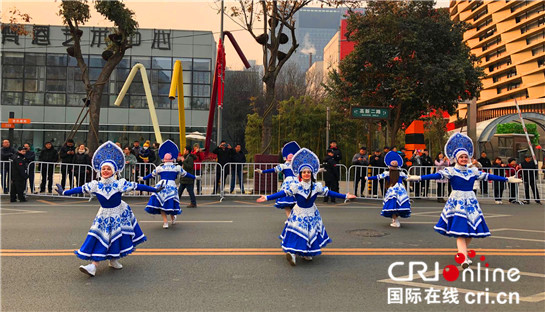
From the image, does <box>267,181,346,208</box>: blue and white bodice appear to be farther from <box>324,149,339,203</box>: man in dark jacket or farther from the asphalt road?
<box>324,149,339,203</box>: man in dark jacket

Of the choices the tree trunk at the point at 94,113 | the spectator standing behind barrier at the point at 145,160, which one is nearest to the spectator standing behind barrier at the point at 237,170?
the spectator standing behind barrier at the point at 145,160

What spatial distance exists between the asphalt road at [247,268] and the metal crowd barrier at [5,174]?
435cm

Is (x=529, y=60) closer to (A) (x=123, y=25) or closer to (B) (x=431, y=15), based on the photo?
(B) (x=431, y=15)

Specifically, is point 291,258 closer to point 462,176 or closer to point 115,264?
point 115,264

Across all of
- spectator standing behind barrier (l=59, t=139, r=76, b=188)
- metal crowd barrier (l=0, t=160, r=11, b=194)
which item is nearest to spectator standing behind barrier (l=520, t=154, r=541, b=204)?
spectator standing behind barrier (l=59, t=139, r=76, b=188)

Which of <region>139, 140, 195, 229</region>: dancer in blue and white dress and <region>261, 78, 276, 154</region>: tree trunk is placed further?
<region>261, 78, 276, 154</region>: tree trunk

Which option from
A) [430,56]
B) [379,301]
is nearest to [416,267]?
[379,301]

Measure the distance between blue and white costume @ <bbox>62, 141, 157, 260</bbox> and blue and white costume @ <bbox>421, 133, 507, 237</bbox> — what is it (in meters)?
4.61

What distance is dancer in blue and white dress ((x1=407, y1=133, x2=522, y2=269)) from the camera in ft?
21.2

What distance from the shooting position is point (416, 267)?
243 inches

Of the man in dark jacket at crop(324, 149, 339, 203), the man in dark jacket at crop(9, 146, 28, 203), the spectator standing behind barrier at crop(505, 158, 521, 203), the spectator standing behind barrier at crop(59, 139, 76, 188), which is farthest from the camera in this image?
the spectator standing behind barrier at crop(505, 158, 521, 203)

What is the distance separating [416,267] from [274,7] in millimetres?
13369

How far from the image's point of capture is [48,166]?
1456 cm

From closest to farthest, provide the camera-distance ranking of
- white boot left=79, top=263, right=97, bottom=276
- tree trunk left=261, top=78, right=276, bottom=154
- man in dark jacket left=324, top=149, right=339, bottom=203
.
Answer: white boot left=79, top=263, right=97, bottom=276 < man in dark jacket left=324, top=149, right=339, bottom=203 < tree trunk left=261, top=78, right=276, bottom=154
